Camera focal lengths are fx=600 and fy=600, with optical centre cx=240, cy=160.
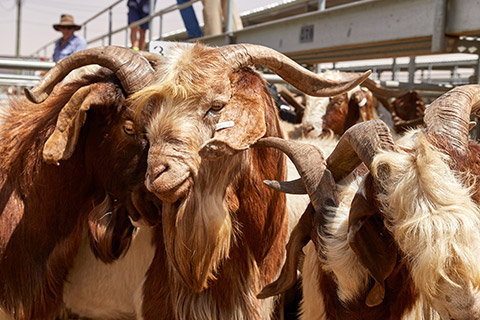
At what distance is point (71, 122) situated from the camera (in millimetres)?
3027

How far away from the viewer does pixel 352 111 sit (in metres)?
6.30

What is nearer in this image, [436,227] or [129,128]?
[436,227]

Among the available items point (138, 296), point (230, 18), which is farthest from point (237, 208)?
point (230, 18)

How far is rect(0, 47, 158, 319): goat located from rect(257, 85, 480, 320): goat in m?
0.78

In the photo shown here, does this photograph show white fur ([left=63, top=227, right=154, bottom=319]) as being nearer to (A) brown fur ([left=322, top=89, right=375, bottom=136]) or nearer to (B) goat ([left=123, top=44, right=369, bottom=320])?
(B) goat ([left=123, top=44, right=369, bottom=320])

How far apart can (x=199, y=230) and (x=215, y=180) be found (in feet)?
0.80

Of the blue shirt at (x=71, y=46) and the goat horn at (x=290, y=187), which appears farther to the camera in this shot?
the blue shirt at (x=71, y=46)

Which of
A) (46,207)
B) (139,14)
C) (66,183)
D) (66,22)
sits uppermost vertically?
(139,14)

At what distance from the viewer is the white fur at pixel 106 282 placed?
346cm

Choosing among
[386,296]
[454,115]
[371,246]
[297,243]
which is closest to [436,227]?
[371,246]

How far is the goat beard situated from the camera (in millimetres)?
2723

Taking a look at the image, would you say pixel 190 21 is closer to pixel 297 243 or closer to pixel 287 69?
pixel 287 69

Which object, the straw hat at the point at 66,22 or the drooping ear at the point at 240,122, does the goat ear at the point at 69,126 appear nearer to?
the drooping ear at the point at 240,122

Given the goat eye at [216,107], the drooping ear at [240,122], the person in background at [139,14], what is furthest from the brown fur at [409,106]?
the person in background at [139,14]
